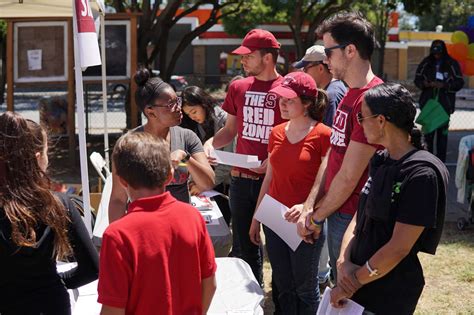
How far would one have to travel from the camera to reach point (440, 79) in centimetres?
1048

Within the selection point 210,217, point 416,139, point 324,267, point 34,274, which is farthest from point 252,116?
point 34,274

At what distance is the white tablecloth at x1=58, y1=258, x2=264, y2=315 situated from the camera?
3223 mm

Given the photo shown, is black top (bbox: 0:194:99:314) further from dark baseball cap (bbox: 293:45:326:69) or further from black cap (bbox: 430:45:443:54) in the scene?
black cap (bbox: 430:45:443:54)

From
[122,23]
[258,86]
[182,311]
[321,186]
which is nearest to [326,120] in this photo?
[258,86]

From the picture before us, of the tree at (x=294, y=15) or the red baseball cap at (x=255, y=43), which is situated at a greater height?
the tree at (x=294, y=15)

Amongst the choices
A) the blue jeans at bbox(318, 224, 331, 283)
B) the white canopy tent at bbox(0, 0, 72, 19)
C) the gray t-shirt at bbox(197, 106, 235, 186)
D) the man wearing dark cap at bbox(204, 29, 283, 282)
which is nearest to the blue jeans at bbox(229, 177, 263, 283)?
the man wearing dark cap at bbox(204, 29, 283, 282)

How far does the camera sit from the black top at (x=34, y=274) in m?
2.42

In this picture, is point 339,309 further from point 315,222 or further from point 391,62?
point 391,62

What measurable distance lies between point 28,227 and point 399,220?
4.59ft

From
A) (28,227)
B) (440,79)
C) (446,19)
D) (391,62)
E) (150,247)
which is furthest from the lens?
(446,19)

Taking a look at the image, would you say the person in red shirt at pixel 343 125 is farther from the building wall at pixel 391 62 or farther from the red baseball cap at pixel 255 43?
the building wall at pixel 391 62

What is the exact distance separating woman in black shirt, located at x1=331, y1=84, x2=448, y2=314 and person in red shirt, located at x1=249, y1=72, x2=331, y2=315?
36.6 inches

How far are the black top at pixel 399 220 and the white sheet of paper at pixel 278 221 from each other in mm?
894

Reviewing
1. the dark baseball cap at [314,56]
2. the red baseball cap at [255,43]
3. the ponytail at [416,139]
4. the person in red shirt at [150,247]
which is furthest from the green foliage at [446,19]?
the person in red shirt at [150,247]
